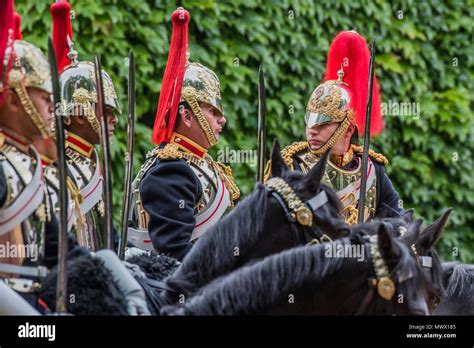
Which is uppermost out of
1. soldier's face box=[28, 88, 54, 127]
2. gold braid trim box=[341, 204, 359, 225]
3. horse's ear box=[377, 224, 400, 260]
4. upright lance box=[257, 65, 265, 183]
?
upright lance box=[257, 65, 265, 183]

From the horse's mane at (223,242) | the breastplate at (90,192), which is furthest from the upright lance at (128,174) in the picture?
the horse's mane at (223,242)

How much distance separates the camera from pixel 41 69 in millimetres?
3787

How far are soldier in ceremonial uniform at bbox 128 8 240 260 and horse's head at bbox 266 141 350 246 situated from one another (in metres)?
0.90

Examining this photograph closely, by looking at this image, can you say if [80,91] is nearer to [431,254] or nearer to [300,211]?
[300,211]

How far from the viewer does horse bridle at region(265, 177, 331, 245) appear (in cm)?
422

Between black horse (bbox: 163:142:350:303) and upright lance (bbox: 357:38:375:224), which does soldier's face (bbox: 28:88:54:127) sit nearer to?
black horse (bbox: 163:142:350:303)

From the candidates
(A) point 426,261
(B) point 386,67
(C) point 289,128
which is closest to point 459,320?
(A) point 426,261

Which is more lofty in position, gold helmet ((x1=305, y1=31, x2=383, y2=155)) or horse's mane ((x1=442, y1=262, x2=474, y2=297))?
gold helmet ((x1=305, y1=31, x2=383, y2=155))

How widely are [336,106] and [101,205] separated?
1.26 meters

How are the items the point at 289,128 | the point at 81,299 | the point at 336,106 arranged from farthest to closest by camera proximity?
the point at 289,128 < the point at 336,106 < the point at 81,299

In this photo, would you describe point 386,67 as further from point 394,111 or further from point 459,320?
point 459,320

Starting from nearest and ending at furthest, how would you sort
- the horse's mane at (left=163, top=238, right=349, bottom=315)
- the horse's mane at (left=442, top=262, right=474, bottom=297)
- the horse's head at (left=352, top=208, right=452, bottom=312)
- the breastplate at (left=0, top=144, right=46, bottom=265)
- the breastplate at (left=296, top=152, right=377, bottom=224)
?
the horse's mane at (left=163, top=238, right=349, bottom=315)
the breastplate at (left=0, top=144, right=46, bottom=265)
the horse's head at (left=352, top=208, right=452, bottom=312)
the horse's mane at (left=442, top=262, right=474, bottom=297)
the breastplate at (left=296, top=152, right=377, bottom=224)

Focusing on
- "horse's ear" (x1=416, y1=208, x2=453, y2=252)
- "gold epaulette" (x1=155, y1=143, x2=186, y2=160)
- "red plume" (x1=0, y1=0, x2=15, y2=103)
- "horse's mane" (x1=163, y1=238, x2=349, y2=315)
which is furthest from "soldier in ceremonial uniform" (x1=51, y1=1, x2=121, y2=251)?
"horse's mane" (x1=163, y1=238, x2=349, y2=315)

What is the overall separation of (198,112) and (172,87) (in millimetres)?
168
